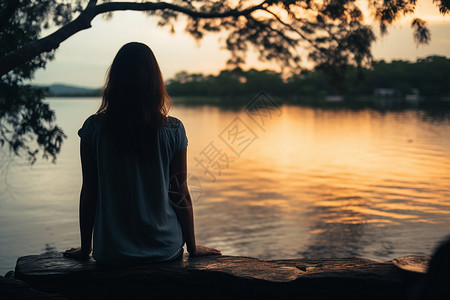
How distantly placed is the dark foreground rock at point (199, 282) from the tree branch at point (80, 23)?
3.44 m

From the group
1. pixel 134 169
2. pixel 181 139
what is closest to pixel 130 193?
pixel 134 169

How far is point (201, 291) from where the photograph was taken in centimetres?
255

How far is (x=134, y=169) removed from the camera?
233cm

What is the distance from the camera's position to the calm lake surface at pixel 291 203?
32.2 feet

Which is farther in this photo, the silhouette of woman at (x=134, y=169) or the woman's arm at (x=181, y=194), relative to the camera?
the woman's arm at (x=181, y=194)

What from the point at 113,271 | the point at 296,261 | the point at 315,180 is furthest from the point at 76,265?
the point at 315,180

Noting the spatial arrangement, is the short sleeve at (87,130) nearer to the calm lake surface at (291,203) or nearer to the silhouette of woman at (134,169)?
the silhouette of woman at (134,169)

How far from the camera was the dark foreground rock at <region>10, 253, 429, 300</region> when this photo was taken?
98.0 inches

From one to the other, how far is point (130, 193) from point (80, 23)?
13.8ft

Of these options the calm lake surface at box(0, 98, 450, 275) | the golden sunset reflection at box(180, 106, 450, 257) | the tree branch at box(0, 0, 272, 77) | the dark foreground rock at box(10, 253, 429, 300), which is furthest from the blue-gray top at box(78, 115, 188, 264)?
the golden sunset reflection at box(180, 106, 450, 257)

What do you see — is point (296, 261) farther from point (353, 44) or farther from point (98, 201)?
point (353, 44)

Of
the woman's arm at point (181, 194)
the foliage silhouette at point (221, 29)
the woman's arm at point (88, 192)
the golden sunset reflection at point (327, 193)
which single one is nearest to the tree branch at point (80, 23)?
the foliage silhouette at point (221, 29)

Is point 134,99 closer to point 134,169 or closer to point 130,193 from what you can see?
point 134,169

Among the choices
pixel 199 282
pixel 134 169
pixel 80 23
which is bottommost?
pixel 199 282
